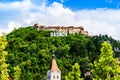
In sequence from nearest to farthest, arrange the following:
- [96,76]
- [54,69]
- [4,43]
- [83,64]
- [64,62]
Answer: [4,43]
[96,76]
[54,69]
[83,64]
[64,62]

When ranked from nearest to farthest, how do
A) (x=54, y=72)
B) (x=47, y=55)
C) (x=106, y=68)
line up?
1. (x=106, y=68)
2. (x=54, y=72)
3. (x=47, y=55)

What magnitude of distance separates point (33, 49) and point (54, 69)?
8455cm

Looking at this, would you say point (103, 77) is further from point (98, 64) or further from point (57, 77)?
point (57, 77)

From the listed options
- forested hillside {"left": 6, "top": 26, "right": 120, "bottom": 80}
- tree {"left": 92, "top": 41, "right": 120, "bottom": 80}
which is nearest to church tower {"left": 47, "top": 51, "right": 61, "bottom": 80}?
forested hillside {"left": 6, "top": 26, "right": 120, "bottom": 80}


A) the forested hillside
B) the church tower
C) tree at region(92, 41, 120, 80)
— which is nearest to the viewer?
tree at region(92, 41, 120, 80)

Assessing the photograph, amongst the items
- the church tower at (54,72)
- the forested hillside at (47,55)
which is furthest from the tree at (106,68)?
the forested hillside at (47,55)

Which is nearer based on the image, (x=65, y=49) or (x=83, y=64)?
(x=83, y=64)

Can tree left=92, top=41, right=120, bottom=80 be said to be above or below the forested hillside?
above

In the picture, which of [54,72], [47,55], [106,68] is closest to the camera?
[106,68]

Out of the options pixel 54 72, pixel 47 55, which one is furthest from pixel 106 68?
pixel 47 55

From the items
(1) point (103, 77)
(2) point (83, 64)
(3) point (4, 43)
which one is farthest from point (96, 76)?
(2) point (83, 64)

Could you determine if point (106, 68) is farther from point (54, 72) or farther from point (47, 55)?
point (47, 55)

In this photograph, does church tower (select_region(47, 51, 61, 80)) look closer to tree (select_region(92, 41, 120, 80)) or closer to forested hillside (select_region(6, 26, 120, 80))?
forested hillside (select_region(6, 26, 120, 80))

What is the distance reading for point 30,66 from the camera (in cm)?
17600
